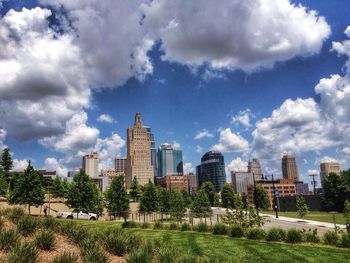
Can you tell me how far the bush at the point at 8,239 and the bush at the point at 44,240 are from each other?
0.65 m

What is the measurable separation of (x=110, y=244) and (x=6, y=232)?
3.53 m

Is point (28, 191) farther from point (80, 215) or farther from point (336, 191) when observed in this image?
point (336, 191)

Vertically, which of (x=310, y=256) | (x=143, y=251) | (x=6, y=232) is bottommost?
(x=310, y=256)

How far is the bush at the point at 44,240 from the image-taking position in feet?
37.7

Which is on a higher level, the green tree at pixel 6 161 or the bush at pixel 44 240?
the green tree at pixel 6 161

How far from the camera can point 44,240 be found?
11570 mm

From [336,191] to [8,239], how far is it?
7457 centimetres

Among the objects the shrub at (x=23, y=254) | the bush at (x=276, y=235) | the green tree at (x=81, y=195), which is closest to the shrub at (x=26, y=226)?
the shrub at (x=23, y=254)

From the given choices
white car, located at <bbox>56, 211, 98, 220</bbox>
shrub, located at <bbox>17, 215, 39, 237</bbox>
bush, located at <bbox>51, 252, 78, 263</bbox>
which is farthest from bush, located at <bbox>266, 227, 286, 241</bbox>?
white car, located at <bbox>56, 211, 98, 220</bbox>

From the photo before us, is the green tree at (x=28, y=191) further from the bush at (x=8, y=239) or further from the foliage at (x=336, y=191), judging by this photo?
the foliage at (x=336, y=191)

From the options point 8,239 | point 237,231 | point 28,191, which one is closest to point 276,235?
point 237,231

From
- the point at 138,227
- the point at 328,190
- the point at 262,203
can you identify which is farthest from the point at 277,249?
the point at 262,203

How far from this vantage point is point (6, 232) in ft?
37.5

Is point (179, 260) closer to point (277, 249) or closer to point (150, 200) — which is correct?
point (277, 249)
